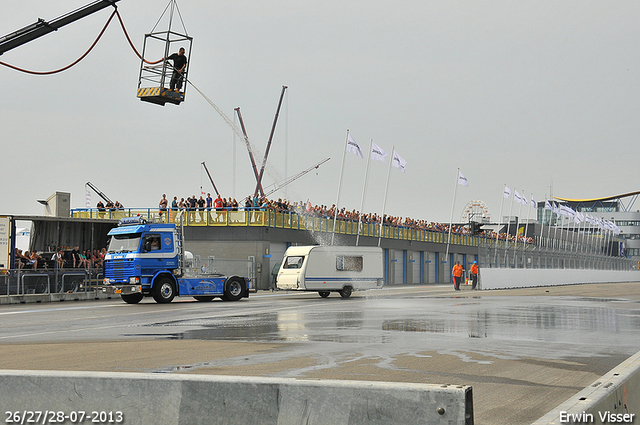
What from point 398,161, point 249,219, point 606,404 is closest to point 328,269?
point 249,219

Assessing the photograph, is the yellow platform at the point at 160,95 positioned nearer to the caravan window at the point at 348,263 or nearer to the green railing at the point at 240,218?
the caravan window at the point at 348,263

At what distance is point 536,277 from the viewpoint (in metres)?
55.4

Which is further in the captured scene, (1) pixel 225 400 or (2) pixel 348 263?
(2) pixel 348 263

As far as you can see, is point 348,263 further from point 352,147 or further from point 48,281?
point 352,147

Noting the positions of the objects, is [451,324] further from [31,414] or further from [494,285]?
[494,285]

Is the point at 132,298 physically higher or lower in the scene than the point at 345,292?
lower

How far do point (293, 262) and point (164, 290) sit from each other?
22.6 feet

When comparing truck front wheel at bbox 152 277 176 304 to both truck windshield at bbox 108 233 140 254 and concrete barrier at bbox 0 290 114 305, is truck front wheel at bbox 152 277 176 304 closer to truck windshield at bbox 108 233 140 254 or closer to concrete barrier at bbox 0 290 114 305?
truck windshield at bbox 108 233 140 254

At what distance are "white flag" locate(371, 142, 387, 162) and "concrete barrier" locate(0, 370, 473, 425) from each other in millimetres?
45142

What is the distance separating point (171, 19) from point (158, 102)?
2.29m

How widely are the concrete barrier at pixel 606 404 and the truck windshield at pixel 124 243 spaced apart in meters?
24.5

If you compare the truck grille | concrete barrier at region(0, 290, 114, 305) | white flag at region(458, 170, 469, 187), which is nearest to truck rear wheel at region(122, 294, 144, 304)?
concrete barrier at region(0, 290, 114, 305)

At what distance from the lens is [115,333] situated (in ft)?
52.2

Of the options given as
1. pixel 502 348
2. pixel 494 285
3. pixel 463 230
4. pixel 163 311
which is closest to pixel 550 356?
pixel 502 348
